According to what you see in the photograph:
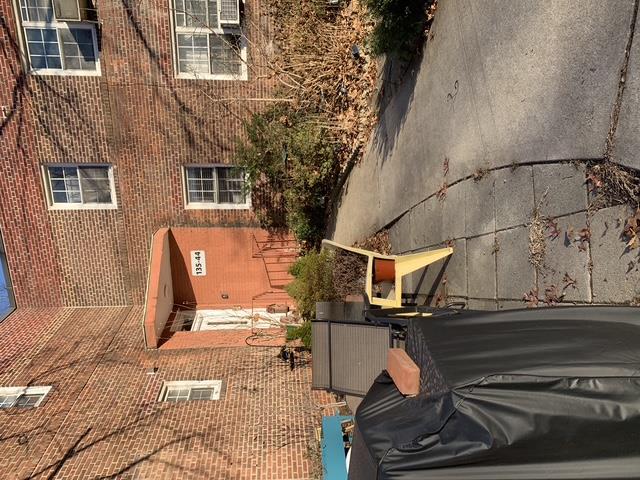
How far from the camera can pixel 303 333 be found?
10.4m

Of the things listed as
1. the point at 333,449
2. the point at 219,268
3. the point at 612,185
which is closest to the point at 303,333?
the point at 333,449

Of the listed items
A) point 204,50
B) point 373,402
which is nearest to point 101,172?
point 204,50

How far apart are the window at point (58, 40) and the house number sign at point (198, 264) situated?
568 cm

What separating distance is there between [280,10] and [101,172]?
269 inches

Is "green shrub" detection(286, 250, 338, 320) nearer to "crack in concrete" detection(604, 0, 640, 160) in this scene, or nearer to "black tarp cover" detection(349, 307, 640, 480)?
"crack in concrete" detection(604, 0, 640, 160)

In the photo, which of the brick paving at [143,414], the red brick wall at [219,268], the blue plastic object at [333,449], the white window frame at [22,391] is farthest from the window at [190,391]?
the red brick wall at [219,268]

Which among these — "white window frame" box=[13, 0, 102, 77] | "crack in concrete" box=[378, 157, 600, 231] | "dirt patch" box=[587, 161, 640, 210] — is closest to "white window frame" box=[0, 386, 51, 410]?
"white window frame" box=[13, 0, 102, 77]

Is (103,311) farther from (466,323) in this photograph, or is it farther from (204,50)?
(466,323)

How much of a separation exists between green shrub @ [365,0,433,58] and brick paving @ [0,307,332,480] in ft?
24.2

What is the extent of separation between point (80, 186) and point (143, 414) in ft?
23.0

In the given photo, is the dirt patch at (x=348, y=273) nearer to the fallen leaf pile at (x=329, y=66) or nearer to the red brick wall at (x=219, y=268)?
the fallen leaf pile at (x=329, y=66)

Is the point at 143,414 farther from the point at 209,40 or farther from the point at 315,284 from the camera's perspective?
the point at 209,40

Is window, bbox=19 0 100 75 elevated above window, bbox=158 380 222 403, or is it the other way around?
window, bbox=19 0 100 75

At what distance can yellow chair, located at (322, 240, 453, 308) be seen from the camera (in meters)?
6.04
